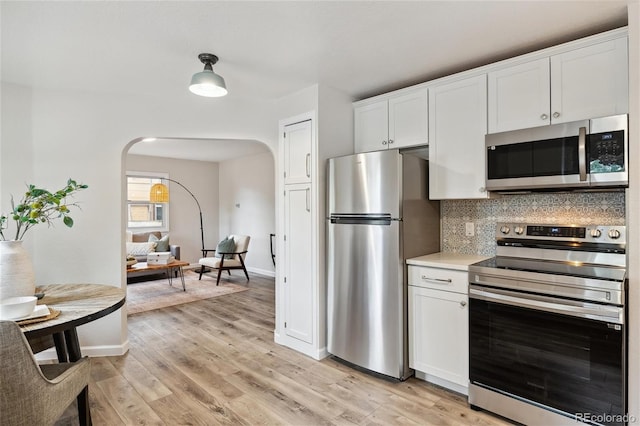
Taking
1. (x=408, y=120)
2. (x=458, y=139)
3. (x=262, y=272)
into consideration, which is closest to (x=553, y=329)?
(x=458, y=139)

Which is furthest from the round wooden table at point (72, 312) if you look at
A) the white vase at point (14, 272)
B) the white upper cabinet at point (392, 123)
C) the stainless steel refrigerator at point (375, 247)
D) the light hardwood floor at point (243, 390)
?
the white upper cabinet at point (392, 123)

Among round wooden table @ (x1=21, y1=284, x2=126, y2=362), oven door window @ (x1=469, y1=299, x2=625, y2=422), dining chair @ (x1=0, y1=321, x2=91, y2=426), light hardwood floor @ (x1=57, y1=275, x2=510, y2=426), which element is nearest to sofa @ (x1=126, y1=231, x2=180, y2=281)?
light hardwood floor @ (x1=57, y1=275, x2=510, y2=426)

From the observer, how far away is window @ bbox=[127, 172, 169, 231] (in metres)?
7.13

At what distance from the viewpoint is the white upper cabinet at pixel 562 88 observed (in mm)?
1979

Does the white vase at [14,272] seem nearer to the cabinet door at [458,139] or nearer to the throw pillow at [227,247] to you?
the cabinet door at [458,139]

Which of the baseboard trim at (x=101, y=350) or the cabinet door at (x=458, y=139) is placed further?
the baseboard trim at (x=101, y=350)

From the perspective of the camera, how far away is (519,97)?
232 centimetres

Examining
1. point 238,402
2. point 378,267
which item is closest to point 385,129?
point 378,267

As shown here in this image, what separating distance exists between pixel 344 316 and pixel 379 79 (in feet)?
6.68

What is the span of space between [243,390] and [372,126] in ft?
7.95

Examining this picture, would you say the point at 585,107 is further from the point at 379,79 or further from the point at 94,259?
the point at 94,259

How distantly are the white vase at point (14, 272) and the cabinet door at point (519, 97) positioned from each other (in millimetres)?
3083

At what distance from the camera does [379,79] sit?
9.61ft

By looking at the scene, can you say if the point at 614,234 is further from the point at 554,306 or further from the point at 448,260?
the point at 448,260
